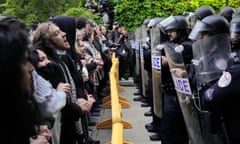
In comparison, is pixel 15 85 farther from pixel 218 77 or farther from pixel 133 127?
pixel 133 127

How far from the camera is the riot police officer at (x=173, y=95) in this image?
20.1 ft

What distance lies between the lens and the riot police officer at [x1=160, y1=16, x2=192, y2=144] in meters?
6.14

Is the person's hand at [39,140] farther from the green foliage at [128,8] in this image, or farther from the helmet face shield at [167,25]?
the green foliage at [128,8]

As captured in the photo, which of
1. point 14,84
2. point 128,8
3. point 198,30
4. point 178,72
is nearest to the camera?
point 14,84

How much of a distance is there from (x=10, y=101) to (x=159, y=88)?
4.50 meters

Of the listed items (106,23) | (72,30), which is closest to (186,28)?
(72,30)

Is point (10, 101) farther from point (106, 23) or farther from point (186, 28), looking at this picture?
point (106, 23)

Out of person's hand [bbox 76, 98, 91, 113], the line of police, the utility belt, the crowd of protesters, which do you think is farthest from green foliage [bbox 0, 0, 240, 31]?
person's hand [bbox 76, 98, 91, 113]

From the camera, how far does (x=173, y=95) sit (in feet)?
20.4

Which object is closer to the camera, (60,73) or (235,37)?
(235,37)

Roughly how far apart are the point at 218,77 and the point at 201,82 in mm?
237

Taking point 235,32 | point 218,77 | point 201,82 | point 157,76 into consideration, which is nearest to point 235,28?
point 235,32

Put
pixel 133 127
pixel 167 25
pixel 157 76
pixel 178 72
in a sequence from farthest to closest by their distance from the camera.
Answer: pixel 133 127
pixel 157 76
pixel 167 25
pixel 178 72

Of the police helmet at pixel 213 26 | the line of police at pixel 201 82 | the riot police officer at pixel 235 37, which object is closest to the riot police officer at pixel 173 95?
the line of police at pixel 201 82
